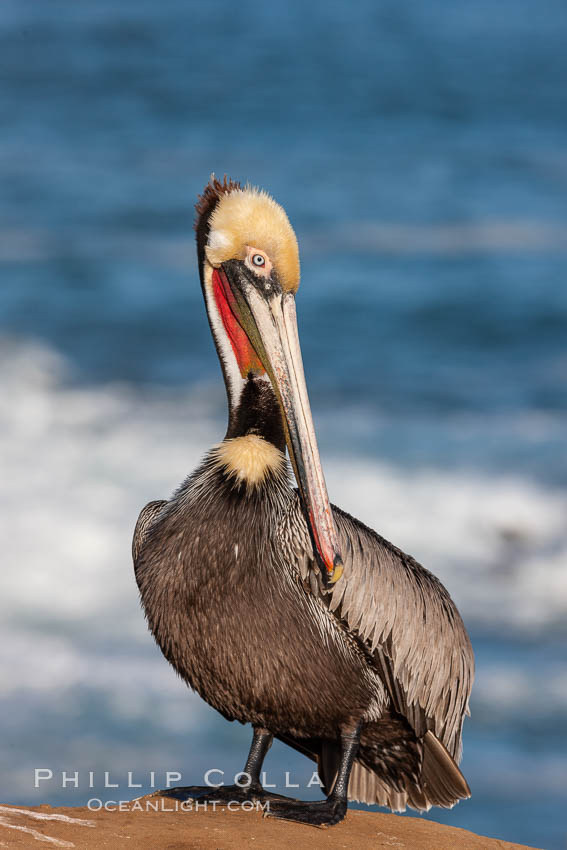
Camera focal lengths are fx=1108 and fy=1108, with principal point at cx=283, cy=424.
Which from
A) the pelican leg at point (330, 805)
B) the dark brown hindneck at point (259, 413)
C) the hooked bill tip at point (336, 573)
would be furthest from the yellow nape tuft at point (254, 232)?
the pelican leg at point (330, 805)

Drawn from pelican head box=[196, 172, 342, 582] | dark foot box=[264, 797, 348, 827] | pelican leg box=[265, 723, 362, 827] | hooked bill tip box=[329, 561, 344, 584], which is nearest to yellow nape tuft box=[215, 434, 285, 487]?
pelican head box=[196, 172, 342, 582]

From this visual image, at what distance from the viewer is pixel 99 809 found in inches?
220

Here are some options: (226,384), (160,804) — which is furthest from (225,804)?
(226,384)

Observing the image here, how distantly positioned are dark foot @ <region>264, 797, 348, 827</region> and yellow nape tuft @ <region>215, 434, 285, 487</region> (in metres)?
1.67

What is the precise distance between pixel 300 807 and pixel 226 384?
227cm

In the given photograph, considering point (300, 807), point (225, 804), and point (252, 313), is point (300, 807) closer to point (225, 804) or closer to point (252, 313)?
point (225, 804)

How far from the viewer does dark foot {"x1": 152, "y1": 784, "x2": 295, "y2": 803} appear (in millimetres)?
5938

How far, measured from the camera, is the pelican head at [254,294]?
584 cm

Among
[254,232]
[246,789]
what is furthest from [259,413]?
[246,789]

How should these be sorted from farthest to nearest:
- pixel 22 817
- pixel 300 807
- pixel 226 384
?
1. pixel 226 384
2. pixel 300 807
3. pixel 22 817

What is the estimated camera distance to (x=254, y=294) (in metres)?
6.02

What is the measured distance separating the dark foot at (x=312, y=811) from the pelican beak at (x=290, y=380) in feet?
3.86

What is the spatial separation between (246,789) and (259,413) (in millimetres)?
2048

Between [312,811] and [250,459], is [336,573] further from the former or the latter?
[312,811]
